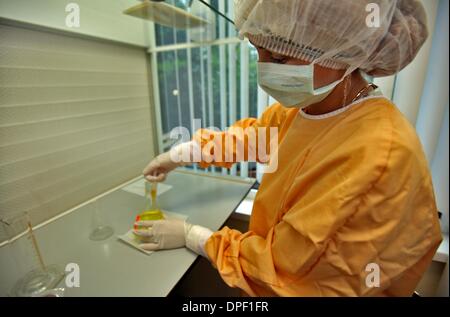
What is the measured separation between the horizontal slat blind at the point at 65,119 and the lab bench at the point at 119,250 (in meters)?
0.13

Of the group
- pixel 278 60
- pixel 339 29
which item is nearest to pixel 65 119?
pixel 278 60

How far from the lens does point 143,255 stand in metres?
0.71

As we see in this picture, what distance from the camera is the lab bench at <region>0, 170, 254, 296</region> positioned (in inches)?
23.9

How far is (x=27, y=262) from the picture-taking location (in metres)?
0.68

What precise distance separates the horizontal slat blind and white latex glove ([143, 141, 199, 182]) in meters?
0.20

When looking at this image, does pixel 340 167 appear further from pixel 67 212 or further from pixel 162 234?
pixel 67 212

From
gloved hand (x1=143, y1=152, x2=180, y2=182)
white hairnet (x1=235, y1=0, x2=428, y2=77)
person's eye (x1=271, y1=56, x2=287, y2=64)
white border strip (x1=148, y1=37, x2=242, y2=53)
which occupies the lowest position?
gloved hand (x1=143, y1=152, x2=180, y2=182)

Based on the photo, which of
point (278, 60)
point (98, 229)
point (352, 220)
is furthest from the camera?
point (98, 229)

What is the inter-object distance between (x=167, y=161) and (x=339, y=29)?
0.81 metres

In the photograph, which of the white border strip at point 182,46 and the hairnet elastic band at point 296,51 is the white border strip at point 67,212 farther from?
the hairnet elastic band at point 296,51

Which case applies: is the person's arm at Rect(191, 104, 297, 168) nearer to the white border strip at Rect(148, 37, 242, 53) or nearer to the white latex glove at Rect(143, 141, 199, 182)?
the white latex glove at Rect(143, 141, 199, 182)

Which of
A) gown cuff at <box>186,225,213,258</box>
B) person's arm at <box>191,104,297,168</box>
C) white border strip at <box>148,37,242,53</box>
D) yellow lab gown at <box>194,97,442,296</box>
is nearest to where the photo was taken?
yellow lab gown at <box>194,97,442,296</box>

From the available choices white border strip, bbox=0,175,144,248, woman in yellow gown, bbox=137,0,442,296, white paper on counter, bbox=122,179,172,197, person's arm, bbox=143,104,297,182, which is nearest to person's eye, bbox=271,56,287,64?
woman in yellow gown, bbox=137,0,442,296

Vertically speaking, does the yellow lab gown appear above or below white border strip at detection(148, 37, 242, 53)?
below
